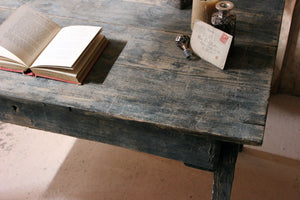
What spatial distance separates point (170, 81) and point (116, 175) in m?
0.76

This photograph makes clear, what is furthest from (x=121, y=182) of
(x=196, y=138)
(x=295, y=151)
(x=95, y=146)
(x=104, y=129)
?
(x=295, y=151)

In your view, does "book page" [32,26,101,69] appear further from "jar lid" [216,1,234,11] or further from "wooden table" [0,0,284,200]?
"jar lid" [216,1,234,11]

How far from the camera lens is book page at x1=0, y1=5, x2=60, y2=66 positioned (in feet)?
3.28

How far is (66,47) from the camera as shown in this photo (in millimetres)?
1010

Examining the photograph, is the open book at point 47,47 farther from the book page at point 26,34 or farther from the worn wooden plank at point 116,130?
the worn wooden plank at point 116,130

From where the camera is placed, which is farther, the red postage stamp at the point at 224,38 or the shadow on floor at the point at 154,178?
the shadow on floor at the point at 154,178

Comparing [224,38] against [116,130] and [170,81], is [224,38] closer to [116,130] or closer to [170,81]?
[170,81]

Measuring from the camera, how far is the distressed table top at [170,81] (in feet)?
2.73

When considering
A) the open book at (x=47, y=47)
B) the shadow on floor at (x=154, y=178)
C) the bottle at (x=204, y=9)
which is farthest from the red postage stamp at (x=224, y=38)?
the shadow on floor at (x=154, y=178)

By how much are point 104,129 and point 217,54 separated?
402mm

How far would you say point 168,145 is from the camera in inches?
35.7

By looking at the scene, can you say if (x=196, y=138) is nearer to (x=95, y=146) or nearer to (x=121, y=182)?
(x=121, y=182)

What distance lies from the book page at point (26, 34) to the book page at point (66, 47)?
28 mm

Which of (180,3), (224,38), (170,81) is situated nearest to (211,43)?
(224,38)
